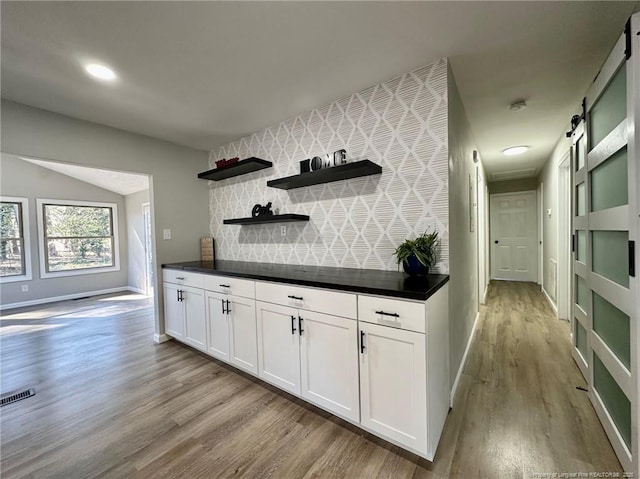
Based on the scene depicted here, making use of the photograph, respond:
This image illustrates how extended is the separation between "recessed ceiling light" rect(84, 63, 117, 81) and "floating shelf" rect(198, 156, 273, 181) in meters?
1.14

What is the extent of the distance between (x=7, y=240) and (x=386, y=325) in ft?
23.2

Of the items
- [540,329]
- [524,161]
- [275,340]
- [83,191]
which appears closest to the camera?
[275,340]

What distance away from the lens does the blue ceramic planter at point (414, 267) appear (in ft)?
5.64

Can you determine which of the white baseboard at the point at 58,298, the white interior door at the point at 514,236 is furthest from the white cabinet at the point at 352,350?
the white interior door at the point at 514,236

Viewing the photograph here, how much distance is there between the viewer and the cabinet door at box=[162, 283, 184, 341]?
9.29 feet

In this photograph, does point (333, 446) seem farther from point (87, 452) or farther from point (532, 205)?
point (532, 205)

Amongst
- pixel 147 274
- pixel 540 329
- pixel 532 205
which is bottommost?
pixel 540 329

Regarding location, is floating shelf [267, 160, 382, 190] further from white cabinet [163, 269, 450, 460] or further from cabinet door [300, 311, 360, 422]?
cabinet door [300, 311, 360, 422]

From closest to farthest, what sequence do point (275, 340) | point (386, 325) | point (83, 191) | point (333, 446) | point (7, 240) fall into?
point (386, 325) → point (333, 446) → point (275, 340) → point (7, 240) → point (83, 191)

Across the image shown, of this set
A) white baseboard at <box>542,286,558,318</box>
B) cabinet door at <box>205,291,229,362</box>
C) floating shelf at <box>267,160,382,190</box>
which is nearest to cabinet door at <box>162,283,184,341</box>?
cabinet door at <box>205,291,229,362</box>

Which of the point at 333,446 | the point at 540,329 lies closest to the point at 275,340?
the point at 333,446

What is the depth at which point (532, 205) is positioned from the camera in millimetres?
5855

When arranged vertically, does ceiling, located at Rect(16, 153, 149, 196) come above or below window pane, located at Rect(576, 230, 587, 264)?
above

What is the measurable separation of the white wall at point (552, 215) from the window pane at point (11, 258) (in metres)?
8.84
